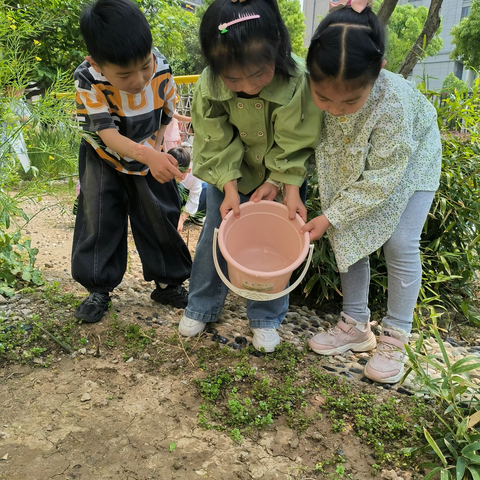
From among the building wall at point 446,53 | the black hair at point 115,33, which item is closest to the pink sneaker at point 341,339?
the black hair at point 115,33

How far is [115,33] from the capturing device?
5.03ft

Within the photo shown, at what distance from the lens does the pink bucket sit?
5.19 feet

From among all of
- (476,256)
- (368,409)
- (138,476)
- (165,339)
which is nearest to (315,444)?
(368,409)

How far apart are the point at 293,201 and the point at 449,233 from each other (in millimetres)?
1192

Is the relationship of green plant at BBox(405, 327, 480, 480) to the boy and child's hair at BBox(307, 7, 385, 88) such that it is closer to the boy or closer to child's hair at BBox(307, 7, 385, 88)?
child's hair at BBox(307, 7, 385, 88)

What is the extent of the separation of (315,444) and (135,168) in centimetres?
130

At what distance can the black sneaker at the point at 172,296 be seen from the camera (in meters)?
2.25

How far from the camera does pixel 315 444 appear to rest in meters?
1.42

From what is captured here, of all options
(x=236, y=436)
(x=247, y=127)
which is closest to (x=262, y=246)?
(x=247, y=127)

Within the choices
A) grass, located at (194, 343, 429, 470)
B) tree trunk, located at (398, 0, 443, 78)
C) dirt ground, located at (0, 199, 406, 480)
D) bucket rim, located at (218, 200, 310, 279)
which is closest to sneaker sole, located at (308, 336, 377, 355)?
grass, located at (194, 343, 429, 470)

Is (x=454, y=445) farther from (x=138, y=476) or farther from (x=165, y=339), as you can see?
(x=165, y=339)

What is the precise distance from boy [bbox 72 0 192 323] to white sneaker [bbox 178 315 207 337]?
304mm

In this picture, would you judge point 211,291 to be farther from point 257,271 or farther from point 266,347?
point 257,271

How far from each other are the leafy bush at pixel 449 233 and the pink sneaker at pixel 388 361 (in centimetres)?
53
